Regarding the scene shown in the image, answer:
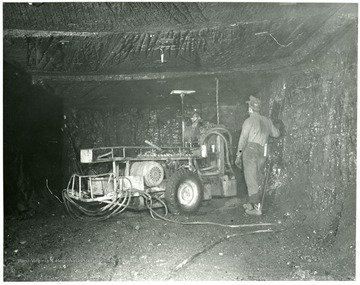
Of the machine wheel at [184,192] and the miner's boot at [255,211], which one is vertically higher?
the machine wheel at [184,192]

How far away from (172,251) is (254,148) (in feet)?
10.6

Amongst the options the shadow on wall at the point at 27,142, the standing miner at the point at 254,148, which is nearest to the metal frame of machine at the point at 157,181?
the standing miner at the point at 254,148

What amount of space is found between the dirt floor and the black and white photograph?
1.0 inches

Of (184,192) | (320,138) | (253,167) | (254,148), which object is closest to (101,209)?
(184,192)

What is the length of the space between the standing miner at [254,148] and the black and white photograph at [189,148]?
0.03 meters

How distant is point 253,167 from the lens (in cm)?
732

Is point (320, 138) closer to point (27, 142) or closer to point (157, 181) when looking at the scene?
point (157, 181)

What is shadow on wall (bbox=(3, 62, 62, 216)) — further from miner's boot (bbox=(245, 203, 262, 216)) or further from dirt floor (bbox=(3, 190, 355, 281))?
miner's boot (bbox=(245, 203, 262, 216))

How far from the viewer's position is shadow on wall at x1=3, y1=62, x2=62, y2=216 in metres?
7.51

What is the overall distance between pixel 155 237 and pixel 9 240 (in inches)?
91.3

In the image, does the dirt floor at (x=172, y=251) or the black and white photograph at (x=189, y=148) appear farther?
the black and white photograph at (x=189, y=148)

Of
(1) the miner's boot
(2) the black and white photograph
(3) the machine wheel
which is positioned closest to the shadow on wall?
(2) the black and white photograph

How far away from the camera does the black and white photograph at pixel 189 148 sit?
4.66m

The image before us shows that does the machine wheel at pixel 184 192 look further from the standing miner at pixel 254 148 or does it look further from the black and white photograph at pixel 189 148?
the standing miner at pixel 254 148
